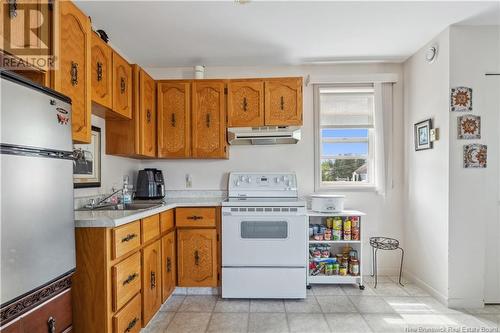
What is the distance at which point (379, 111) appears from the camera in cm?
300

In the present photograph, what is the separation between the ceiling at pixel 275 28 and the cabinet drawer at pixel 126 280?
71.6 inches

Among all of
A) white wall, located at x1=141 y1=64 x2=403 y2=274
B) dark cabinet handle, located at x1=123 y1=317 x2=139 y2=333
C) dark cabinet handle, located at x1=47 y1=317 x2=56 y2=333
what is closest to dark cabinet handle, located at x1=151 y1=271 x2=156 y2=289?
dark cabinet handle, located at x1=123 y1=317 x2=139 y2=333

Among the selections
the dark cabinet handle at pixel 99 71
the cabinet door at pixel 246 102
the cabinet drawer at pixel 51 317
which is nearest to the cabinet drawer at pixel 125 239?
the cabinet drawer at pixel 51 317

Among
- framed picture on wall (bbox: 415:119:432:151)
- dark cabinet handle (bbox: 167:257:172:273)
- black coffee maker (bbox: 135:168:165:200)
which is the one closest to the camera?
dark cabinet handle (bbox: 167:257:172:273)

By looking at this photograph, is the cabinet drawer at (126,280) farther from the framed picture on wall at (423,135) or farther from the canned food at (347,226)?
the framed picture on wall at (423,135)

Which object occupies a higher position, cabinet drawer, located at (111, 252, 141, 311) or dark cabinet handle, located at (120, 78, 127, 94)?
dark cabinet handle, located at (120, 78, 127, 94)

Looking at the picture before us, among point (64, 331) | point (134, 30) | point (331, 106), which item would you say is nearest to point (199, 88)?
point (134, 30)

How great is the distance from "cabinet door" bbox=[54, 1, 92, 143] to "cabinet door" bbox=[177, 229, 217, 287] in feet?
4.29

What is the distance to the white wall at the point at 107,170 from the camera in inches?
86.8

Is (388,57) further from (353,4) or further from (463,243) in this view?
(463,243)

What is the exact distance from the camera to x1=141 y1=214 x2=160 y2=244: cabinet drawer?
6.24 ft

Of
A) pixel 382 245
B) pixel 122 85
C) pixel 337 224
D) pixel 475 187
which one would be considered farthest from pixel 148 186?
pixel 475 187

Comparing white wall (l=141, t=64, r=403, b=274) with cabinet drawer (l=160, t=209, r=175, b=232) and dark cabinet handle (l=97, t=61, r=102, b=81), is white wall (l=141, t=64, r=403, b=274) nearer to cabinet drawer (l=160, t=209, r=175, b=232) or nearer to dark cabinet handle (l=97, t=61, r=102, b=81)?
cabinet drawer (l=160, t=209, r=175, b=232)

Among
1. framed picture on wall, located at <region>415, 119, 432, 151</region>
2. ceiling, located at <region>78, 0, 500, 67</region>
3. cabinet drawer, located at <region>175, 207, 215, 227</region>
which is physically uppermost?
ceiling, located at <region>78, 0, 500, 67</region>
